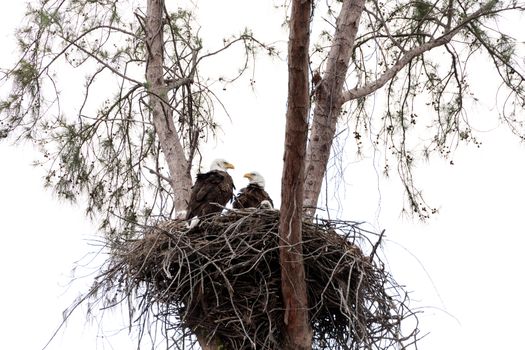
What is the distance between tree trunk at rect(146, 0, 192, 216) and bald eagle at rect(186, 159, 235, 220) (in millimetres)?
305

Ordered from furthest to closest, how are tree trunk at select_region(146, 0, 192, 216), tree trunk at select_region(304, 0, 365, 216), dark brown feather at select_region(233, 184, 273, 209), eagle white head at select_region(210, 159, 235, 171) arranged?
eagle white head at select_region(210, 159, 235, 171), tree trunk at select_region(146, 0, 192, 216), dark brown feather at select_region(233, 184, 273, 209), tree trunk at select_region(304, 0, 365, 216)

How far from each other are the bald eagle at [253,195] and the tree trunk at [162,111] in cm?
40

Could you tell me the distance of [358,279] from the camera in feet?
21.6

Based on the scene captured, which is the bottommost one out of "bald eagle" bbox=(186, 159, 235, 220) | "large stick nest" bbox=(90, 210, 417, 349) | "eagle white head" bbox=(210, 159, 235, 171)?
"large stick nest" bbox=(90, 210, 417, 349)

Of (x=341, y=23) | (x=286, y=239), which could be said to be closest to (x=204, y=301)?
(x=286, y=239)

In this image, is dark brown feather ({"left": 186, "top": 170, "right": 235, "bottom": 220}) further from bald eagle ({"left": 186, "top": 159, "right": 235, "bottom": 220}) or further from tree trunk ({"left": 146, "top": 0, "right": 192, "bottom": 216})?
tree trunk ({"left": 146, "top": 0, "right": 192, "bottom": 216})

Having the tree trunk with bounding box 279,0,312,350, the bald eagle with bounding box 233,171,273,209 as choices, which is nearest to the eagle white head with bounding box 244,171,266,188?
the bald eagle with bounding box 233,171,273,209

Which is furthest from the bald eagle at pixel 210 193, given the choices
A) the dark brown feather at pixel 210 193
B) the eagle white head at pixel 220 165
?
the eagle white head at pixel 220 165

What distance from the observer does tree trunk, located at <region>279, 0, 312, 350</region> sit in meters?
5.96

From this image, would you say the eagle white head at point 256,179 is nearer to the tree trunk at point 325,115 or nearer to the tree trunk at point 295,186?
the tree trunk at point 325,115

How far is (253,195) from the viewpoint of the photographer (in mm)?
7637

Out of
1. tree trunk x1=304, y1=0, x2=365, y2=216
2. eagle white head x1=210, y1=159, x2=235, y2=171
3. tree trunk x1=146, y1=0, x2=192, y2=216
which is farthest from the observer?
eagle white head x1=210, y1=159, x2=235, y2=171

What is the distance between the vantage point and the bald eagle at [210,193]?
7.07 metres

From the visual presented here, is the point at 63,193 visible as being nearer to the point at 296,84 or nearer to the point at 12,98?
the point at 12,98
